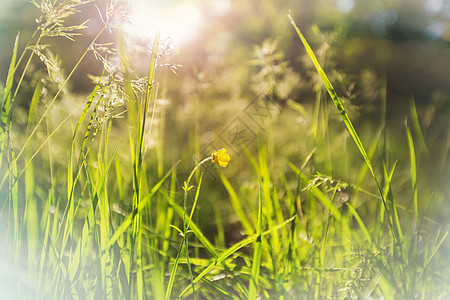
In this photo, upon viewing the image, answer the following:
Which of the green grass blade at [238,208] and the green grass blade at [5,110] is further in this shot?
the green grass blade at [238,208]

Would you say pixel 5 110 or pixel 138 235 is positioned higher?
pixel 5 110

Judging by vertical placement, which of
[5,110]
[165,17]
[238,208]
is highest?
[165,17]

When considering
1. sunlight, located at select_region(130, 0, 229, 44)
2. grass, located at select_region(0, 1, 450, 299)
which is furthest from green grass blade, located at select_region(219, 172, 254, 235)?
sunlight, located at select_region(130, 0, 229, 44)

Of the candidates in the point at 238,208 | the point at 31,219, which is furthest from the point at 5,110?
the point at 238,208

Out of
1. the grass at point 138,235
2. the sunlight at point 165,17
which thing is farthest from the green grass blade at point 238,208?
the sunlight at point 165,17

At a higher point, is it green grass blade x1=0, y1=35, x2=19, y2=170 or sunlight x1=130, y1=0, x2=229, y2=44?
sunlight x1=130, y1=0, x2=229, y2=44

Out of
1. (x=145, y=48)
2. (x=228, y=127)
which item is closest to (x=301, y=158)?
(x=228, y=127)

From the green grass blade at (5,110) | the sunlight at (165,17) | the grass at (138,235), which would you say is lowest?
the grass at (138,235)

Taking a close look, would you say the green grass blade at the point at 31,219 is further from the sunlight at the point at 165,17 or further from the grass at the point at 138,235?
the sunlight at the point at 165,17

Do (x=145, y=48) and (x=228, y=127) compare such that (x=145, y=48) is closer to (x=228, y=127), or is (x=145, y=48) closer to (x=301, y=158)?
(x=228, y=127)

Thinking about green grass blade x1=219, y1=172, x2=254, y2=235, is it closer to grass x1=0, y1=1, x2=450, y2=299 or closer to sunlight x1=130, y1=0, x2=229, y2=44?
grass x1=0, y1=1, x2=450, y2=299

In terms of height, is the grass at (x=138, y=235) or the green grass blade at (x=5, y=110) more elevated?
the green grass blade at (x=5, y=110)

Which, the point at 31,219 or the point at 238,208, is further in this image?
the point at 238,208

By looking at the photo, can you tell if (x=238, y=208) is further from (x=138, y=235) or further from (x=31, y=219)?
(x=31, y=219)
